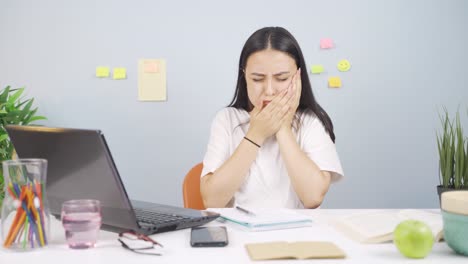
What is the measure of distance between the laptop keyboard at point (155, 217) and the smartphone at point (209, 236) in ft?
0.17

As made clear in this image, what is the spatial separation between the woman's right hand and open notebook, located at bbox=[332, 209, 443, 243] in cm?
52

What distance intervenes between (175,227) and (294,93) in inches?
32.0

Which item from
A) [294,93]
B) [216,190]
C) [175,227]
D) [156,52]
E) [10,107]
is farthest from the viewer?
[156,52]

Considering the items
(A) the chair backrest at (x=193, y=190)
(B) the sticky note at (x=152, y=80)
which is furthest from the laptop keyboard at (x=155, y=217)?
(B) the sticky note at (x=152, y=80)

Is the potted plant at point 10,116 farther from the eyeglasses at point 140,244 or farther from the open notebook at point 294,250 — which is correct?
the open notebook at point 294,250

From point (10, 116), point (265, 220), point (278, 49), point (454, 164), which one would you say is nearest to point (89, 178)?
point (265, 220)

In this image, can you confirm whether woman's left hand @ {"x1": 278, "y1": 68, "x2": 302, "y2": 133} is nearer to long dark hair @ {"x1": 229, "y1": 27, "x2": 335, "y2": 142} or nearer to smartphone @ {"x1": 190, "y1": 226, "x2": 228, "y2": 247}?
long dark hair @ {"x1": 229, "y1": 27, "x2": 335, "y2": 142}

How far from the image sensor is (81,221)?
957 millimetres

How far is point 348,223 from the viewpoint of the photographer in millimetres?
1121

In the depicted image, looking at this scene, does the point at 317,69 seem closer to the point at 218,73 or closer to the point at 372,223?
the point at 218,73

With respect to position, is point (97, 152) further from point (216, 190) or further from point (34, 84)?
point (34, 84)

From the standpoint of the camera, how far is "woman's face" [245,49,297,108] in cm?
171

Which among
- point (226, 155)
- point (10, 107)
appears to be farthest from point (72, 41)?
point (226, 155)

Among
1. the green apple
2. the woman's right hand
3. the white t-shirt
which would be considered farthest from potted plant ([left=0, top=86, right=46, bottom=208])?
the green apple
